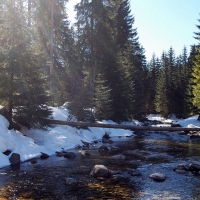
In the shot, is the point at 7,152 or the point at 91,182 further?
the point at 7,152

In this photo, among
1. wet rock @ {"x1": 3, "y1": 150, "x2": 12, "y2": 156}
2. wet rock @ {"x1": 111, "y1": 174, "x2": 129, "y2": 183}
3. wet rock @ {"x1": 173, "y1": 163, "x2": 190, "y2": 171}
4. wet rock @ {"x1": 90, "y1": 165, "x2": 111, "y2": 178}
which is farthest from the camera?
wet rock @ {"x1": 3, "y1": 150, "x2": 12, "y2": 156}

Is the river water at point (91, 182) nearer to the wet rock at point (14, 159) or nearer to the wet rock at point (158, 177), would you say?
the wet rock at point (158, 177)

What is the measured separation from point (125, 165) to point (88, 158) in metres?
2.72

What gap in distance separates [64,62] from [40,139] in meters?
15.7

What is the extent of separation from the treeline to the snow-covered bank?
37.4 inches

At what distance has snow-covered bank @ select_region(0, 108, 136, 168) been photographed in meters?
15.0

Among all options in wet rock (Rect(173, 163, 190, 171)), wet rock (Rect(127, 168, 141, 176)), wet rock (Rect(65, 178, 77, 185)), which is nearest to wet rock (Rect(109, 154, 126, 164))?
wet rock (Rect(127, 168, 141, 176))

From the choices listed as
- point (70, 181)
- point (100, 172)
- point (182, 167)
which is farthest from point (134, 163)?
point (70, 181)

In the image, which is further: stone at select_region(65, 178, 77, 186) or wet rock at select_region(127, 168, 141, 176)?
wet rock at select_region(127, 168, 141, 176)

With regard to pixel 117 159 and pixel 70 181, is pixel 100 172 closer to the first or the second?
pixel 70 181

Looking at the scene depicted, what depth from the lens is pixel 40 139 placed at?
18.3 meters

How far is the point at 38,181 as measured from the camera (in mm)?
11234

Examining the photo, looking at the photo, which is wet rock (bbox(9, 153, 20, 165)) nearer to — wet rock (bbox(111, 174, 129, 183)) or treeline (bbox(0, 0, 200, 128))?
treeline (bbox(0, 0, 200, 128))

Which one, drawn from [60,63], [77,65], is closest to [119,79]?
[77,65]
